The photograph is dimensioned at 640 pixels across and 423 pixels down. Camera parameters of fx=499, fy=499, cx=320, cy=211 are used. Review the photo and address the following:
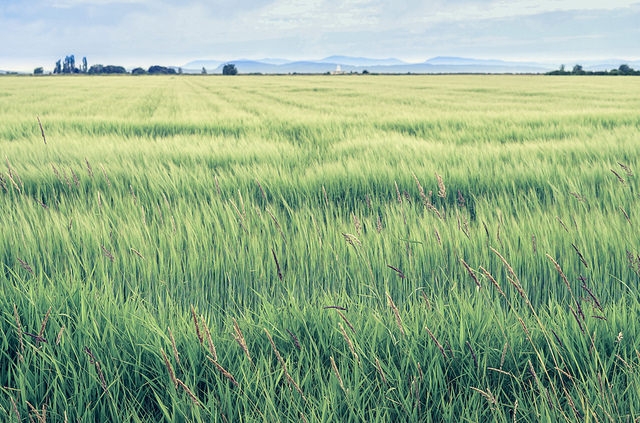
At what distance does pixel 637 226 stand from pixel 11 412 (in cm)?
237

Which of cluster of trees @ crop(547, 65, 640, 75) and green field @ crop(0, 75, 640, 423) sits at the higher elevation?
cluster of trees @ crop(547, 65, 640, 75)

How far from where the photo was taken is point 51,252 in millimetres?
1885

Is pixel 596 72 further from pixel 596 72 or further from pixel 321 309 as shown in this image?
pixel 321 309

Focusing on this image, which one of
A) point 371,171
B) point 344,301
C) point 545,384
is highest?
point 371,171

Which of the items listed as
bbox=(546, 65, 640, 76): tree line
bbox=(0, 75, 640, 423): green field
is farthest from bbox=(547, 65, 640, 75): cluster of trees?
bbox=(0, 75, 640, 423): green field

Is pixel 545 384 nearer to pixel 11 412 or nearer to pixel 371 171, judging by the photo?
pixel 11 412

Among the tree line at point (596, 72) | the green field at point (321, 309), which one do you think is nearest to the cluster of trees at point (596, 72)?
the tree line at point (596, 72)

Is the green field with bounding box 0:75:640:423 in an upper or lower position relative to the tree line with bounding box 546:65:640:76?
lower

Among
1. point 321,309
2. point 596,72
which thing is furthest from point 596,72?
point 321,309

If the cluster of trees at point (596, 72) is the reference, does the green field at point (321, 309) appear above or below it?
below

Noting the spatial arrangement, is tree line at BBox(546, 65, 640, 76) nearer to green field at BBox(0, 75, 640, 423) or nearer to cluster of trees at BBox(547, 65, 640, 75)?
cluster of trees at BBox(547, 65, 640, 75)

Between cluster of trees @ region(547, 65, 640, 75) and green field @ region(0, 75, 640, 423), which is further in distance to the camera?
cluster of trees @ region(547, 65, 640, 75)

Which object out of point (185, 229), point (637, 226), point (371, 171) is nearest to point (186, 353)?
point (185, 229)

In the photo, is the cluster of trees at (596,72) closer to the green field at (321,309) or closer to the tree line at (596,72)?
the tree line at (596,72)
